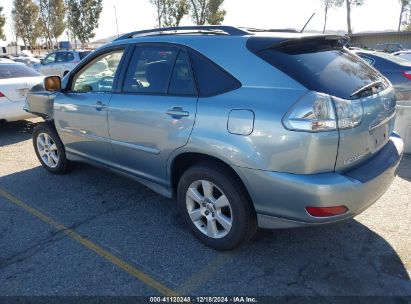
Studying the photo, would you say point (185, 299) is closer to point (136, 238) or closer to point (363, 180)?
point (136, 238)

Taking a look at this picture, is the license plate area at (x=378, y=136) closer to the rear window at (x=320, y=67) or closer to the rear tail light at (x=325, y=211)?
the rear window at (x=320, y=67)

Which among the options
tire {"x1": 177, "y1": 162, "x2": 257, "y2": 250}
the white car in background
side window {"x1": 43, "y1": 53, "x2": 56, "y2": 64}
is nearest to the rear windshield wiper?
tire {"x1": 177, "y1": 162, "x2": 257, "y2": 250}

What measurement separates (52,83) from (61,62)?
1267cm

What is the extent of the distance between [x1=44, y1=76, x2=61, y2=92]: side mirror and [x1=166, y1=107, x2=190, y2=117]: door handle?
205 centimetres

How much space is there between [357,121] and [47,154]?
4.09 metres

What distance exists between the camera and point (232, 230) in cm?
300

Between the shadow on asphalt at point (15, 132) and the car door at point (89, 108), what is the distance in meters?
2.98

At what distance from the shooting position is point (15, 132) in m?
7.74

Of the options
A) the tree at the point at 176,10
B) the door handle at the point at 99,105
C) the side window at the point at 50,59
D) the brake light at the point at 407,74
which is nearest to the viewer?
the door handle at the point at 99,105

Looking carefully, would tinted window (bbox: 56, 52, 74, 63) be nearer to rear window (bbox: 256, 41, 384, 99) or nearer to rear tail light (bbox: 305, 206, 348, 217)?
rear window (bbox: 256, 41, 384, 99)

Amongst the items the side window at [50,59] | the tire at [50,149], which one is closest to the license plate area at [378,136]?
the tire at [50,149]

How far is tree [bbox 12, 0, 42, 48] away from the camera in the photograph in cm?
4438

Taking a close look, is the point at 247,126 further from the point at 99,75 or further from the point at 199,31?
the point at 99,75

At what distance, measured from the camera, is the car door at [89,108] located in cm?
391
